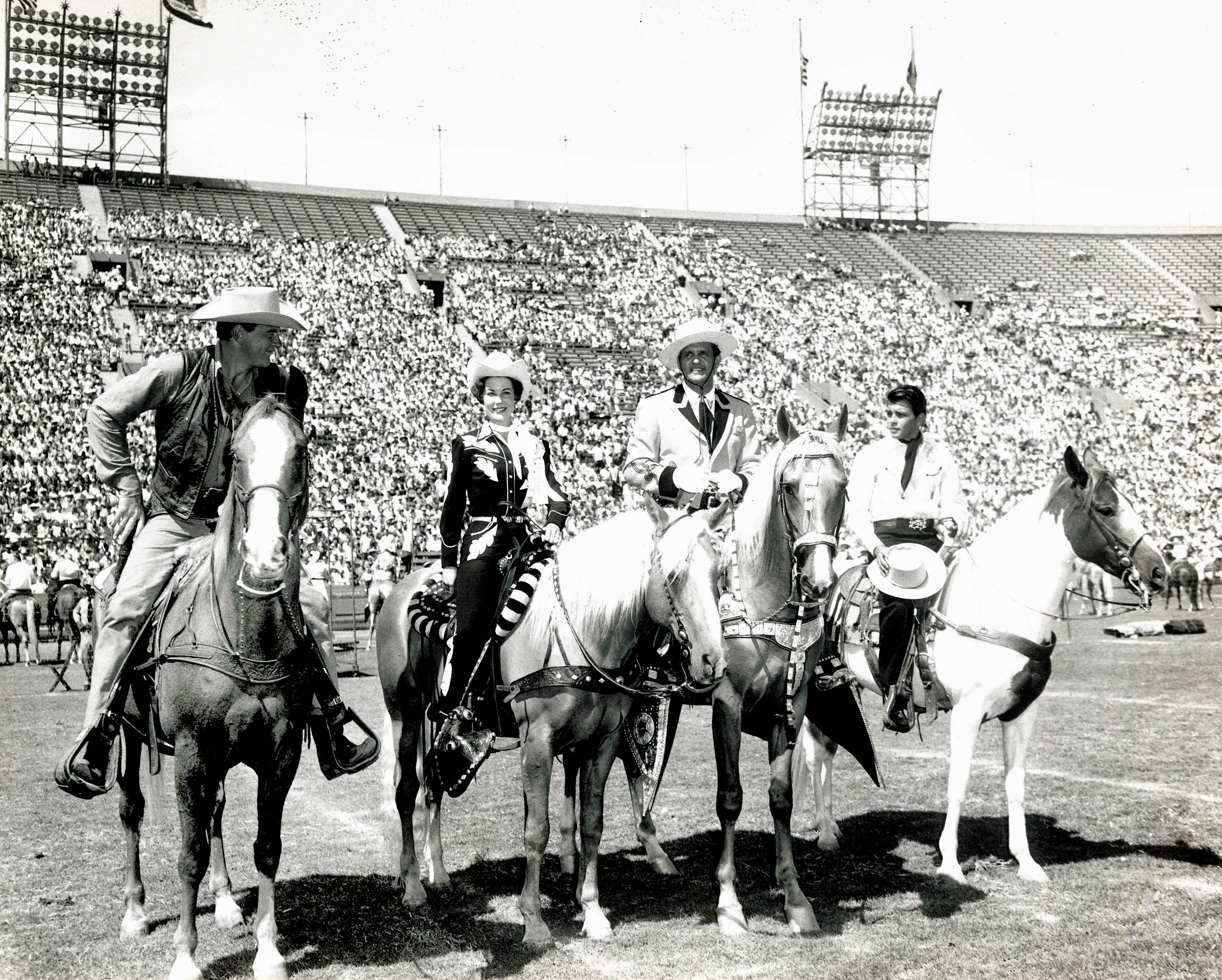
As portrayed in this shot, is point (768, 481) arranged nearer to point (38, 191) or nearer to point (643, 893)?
point (643, 893)

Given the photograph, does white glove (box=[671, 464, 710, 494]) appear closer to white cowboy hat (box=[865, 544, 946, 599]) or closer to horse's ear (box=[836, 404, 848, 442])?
horse's ear (box=[836, 404, 848, 442])

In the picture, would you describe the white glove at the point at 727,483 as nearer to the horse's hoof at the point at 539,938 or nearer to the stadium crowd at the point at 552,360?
the horse's hoof at the point at 539,938

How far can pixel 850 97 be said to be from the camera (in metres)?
53.8

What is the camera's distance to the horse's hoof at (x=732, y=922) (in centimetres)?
543

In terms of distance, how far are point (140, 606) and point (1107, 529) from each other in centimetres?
512

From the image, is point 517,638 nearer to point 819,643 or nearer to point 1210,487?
point 819,643

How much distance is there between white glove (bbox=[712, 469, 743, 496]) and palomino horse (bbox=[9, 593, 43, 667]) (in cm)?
1670

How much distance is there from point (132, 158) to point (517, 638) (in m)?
47.4

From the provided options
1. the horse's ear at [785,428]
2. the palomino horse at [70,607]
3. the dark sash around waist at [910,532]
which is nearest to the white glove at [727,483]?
the horse's ear at [785,428]

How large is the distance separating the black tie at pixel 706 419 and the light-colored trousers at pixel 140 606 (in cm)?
223

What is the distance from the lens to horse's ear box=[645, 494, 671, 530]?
17.7ft

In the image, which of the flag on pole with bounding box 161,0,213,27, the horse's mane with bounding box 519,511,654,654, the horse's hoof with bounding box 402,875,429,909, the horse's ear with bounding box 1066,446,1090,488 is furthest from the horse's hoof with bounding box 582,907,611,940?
the flag on pole with bounding box 161,0,213,27

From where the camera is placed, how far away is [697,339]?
6316mm

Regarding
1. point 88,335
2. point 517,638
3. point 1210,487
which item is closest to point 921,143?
point 1210,487
